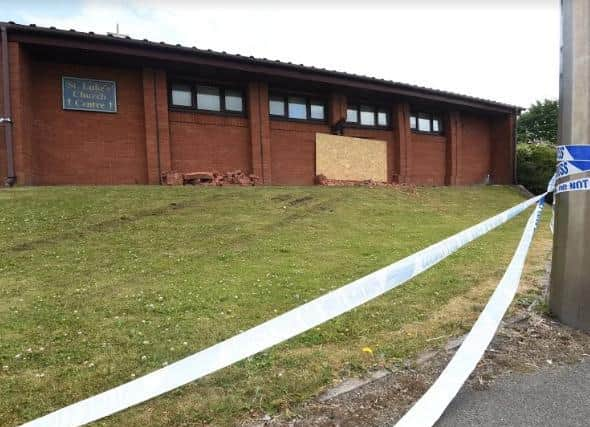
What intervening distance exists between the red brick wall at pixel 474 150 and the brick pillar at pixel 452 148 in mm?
305

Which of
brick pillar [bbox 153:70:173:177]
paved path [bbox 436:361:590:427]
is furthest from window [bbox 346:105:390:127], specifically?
paved path [bbox 436:361:590:427]

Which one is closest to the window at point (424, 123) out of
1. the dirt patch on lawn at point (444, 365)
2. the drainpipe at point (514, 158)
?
the drainpipe at point (514, 158)

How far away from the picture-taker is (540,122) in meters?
40.8

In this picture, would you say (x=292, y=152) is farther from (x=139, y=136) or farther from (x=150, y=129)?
(x=139, y=136)

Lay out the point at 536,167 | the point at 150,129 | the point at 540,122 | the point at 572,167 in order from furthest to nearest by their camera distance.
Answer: the point at 540,122
the point at 536,167
the point at 150,129
the point at 572,167

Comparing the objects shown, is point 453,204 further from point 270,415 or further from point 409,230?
point 270,415

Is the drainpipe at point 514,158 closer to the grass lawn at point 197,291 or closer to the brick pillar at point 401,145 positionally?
the brick pillar at point 401,145

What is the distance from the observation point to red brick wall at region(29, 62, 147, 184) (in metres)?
12.4

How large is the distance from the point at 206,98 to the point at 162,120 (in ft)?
6.17

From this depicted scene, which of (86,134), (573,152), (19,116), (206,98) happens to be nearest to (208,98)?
(206,98)

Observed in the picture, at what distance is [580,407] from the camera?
2521mm

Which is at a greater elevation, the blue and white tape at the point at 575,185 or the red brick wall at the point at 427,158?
the red brick wall at the point at 427,158

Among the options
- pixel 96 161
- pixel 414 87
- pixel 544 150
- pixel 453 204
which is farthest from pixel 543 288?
pixel 544 150

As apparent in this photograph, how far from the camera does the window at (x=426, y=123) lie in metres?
19.4
